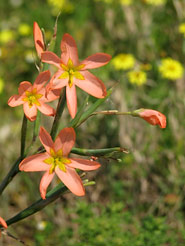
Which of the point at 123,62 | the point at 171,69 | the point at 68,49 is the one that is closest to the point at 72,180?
the point at 68,49

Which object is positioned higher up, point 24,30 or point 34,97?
point 34,97

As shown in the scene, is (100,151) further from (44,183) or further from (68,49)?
(68,49)

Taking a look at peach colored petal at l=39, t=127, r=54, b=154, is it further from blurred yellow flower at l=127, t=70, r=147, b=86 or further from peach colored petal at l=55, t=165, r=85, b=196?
blurred yellow flower at l=127, t=70, r=147, b=86

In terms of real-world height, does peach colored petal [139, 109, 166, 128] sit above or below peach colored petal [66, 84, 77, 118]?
below

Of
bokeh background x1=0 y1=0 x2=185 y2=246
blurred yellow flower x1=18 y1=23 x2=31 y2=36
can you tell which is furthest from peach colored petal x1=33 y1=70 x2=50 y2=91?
blurred yellow flower x1=18 y1=23 x2=31 y2=36

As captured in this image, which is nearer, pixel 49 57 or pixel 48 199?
pixel 49 57
